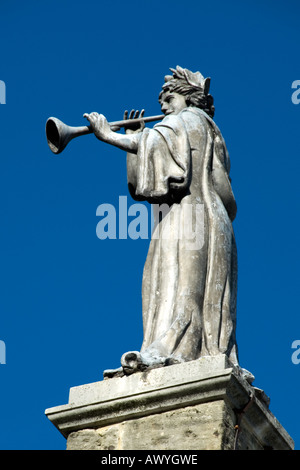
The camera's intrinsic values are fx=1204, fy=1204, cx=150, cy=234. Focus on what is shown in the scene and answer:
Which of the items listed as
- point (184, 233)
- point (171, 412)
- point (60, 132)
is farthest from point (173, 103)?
point (171, 412)

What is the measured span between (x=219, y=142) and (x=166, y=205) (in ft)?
3.09

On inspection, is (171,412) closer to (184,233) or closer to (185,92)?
(184,233)

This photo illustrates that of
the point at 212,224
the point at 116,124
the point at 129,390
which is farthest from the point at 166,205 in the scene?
the point at 129,390

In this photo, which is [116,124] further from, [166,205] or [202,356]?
[202,356]

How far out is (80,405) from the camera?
928 cm

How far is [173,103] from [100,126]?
84 centimetres

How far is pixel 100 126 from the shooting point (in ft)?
35.3

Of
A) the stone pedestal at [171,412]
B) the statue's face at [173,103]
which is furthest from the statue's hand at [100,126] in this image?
the stone pedestal at [171,412]

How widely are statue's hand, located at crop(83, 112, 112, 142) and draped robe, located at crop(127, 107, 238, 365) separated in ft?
1.07

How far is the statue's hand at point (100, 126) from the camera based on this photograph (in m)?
10.7

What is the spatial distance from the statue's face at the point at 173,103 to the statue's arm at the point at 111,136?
596 mm

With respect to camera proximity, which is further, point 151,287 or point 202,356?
point 151,287

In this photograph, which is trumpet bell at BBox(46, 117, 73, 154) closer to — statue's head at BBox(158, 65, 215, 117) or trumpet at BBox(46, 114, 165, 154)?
trumpet at BBox(46, 114, 165, 154)

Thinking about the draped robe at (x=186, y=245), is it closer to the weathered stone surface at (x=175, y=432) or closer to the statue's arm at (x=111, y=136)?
the statue's arm at (x=111, y=136)
